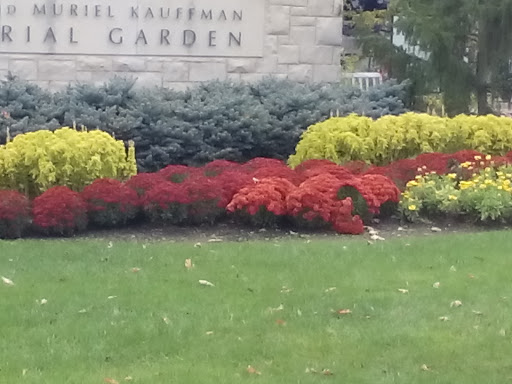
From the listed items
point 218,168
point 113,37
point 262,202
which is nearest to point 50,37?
point 113,37

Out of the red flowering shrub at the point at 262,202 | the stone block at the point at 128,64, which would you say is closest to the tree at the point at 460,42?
the stone block at the point at 128,64

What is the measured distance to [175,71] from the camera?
11648 mm

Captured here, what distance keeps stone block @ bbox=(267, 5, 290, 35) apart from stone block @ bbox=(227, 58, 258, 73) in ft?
1.41

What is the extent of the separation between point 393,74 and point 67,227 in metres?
6.41

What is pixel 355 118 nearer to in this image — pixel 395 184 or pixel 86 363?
pixel 395 184

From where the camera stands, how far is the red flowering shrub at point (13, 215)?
7500 mm

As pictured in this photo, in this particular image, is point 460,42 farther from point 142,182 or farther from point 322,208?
point 142,182

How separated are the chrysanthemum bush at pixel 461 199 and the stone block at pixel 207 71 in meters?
3.84

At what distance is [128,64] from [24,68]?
→ 1.21 metres

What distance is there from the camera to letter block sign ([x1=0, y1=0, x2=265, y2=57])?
1123 centimetres

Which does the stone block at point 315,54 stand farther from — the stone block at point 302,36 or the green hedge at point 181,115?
the green hedge at point 181,115

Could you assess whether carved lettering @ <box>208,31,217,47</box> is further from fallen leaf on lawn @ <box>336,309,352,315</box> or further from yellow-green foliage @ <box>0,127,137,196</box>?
fallen leaf on lawn @ <box>336,309,352,315</box>

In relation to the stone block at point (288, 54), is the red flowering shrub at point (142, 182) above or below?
below

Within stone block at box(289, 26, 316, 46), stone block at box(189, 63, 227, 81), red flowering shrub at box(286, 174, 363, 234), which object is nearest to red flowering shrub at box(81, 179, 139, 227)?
red flowering shrub at box(286, 174, 363, 234)
